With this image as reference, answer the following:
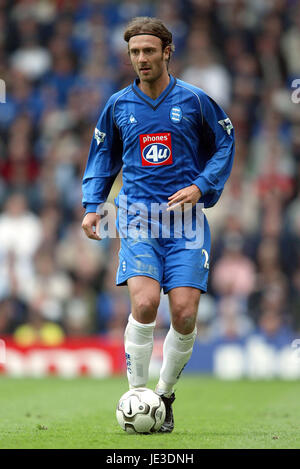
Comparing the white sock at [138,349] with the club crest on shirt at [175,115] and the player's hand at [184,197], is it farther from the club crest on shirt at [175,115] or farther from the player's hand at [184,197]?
the club crest on shirt at [175,115]

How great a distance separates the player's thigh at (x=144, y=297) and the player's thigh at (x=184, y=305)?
0.14 metres

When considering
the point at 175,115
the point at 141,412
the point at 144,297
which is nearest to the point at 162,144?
the point at 175,115

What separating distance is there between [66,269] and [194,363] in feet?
8.10

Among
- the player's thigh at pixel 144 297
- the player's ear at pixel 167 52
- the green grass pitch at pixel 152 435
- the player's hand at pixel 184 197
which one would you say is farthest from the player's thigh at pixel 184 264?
the player's ear at pixel 167 52

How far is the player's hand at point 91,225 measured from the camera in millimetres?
6398

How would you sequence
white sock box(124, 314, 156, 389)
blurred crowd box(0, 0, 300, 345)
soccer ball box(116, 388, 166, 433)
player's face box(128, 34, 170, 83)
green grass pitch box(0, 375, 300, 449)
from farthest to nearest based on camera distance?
blurred crowd box(0, 0, 300, 345)
player's face box(128, 34, 170, 83)
white sock box(124, 314, 156, 389)
soccer ball box(116, 388, 166, 433)
green grass pitch box(0, 375, 300, 449)

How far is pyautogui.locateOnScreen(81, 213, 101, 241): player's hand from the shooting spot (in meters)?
6.40

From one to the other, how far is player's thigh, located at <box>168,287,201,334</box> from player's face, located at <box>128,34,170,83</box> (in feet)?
4.78

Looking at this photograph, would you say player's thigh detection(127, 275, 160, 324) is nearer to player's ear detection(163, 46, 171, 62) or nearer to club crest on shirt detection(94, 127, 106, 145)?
club crest on shirt detection(94, 127, 106, 145)

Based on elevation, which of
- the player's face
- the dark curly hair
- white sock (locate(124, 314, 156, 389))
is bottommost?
white sock (locate(124, 314, 156, 389))

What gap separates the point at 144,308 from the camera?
19.8 ft

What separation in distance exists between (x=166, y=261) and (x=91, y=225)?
588 millimetres

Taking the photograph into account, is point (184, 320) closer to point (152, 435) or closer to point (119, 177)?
point (152, 435)

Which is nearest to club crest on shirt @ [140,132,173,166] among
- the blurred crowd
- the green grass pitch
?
the green grass pitch
